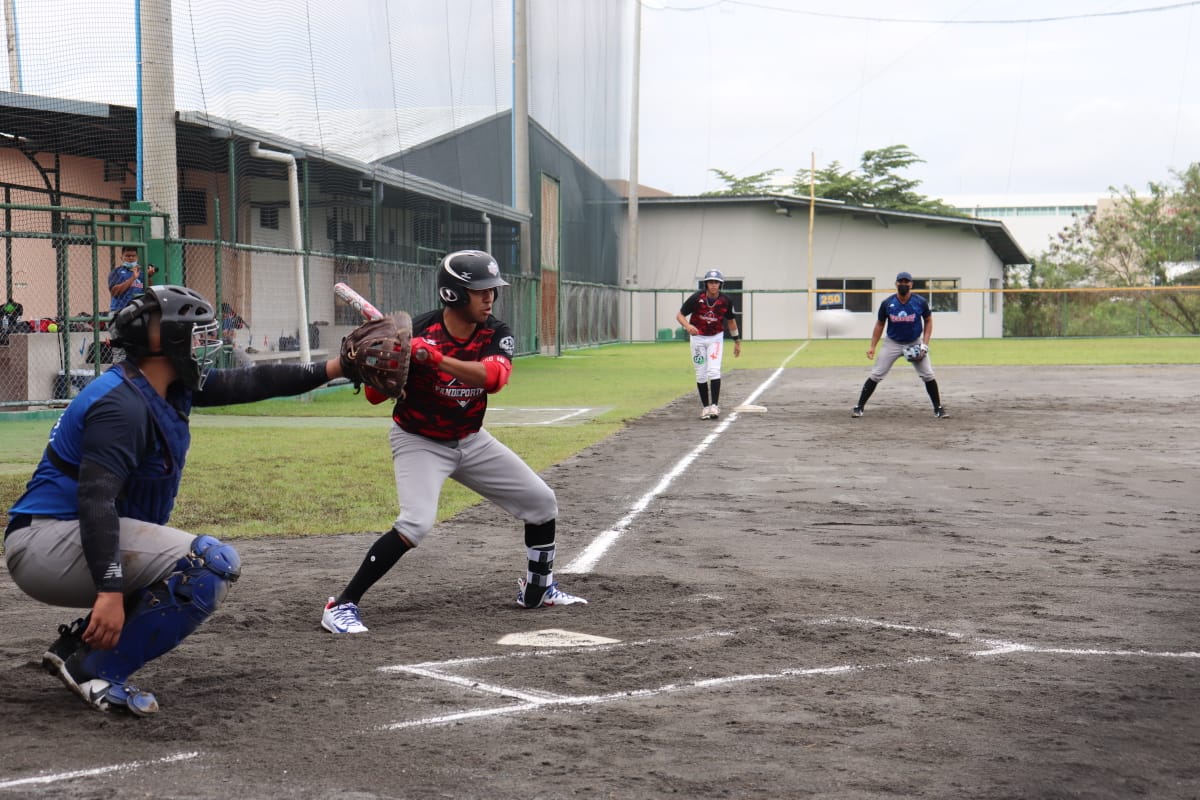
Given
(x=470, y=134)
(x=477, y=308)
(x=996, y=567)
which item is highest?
(x=470, y=134)

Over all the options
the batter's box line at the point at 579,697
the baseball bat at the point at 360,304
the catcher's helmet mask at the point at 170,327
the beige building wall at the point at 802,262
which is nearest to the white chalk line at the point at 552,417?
the baseball bat at the point at 360,304

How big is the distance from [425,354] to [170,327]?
127 centimetres

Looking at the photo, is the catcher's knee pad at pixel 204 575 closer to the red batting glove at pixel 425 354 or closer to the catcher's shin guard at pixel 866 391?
the red batting glove at pixel 425 354

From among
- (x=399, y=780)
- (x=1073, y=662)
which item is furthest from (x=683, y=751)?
(x=1073, y=662)

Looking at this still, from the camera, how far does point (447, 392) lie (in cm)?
595

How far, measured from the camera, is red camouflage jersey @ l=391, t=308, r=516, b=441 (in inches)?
233

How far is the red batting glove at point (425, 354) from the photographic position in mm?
5359

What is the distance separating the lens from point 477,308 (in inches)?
229

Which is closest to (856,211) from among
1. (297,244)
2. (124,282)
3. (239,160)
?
(297,244)

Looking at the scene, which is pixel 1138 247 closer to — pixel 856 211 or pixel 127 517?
pixel 856 211

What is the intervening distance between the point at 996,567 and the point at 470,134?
2336cm

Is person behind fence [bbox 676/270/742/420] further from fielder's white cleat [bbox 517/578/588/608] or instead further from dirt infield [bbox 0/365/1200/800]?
fielder's white cleat [bbox 517/578/588/608]

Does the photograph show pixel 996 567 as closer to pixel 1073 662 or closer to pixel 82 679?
pixel 1073 662

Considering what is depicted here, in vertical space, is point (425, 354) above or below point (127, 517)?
above
